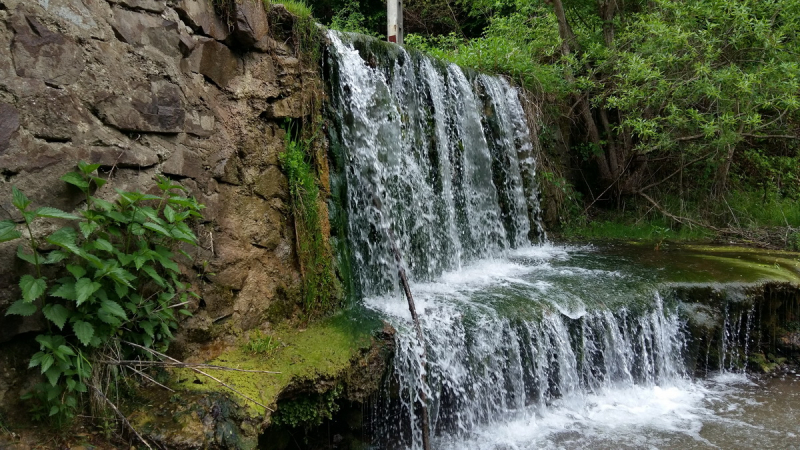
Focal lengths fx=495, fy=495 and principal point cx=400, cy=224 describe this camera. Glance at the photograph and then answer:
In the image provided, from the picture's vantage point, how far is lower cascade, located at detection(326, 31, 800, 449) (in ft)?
12.1

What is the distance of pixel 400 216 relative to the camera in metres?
4.94

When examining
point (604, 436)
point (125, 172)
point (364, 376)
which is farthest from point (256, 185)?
point (604, 436)

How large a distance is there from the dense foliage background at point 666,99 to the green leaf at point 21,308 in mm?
6473

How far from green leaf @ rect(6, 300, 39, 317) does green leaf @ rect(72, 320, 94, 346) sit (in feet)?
0.59

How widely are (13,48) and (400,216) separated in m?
3.29

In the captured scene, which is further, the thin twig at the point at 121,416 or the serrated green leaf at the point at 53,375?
the thin twig at the point at 121,416

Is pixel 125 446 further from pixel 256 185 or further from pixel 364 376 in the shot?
pixel 256 185

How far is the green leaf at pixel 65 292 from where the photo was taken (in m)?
2.21

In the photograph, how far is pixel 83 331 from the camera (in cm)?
224

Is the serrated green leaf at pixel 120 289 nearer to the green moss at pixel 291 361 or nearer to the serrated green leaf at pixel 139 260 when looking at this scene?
the serrated green leaf at pixel 139 260

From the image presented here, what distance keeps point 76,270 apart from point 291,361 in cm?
134

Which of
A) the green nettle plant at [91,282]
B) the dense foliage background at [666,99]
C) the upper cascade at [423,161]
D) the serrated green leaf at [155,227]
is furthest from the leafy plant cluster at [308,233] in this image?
the dense foliage background at [666,99]

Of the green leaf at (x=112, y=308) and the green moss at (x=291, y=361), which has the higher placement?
the green leaf at (x=112, y=308)

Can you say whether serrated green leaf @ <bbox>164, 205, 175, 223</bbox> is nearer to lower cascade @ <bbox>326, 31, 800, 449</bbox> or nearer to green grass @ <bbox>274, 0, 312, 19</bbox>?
lower cascade @ <bbox>326, 31, 800, 449</bbox>
